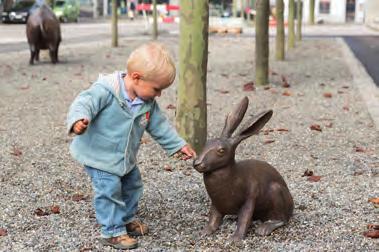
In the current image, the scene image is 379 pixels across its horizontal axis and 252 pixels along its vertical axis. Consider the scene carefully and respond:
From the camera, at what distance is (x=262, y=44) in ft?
37.0

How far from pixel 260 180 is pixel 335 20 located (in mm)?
48595

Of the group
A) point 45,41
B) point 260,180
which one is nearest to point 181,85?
point 260,180

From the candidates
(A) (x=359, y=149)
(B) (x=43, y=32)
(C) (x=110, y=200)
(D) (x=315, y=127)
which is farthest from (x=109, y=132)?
(B) (x=43, y=32)

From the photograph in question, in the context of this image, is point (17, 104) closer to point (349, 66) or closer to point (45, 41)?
point (45, 41)

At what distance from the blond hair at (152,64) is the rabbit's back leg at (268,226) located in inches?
41.9

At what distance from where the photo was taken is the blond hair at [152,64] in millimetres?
3564

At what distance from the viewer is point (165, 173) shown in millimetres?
5461

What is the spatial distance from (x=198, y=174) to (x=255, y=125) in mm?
1663

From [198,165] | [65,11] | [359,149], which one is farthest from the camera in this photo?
[65,11]

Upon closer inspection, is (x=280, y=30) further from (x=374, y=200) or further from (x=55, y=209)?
(x=55, y=209)

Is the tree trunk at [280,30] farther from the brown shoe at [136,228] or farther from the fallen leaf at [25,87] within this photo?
the brown shoe at [136,228]

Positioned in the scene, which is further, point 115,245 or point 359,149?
point 359,149

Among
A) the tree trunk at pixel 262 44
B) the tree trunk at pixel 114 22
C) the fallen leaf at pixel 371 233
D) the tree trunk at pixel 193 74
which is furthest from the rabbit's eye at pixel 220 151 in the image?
the tree trunk at pixel 114 22

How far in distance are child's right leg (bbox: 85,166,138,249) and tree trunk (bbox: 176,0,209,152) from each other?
2.24 m
